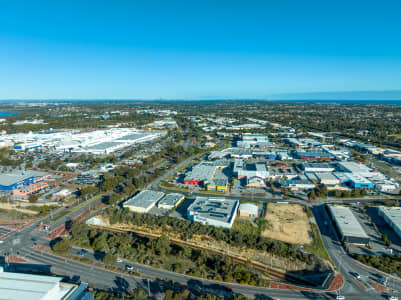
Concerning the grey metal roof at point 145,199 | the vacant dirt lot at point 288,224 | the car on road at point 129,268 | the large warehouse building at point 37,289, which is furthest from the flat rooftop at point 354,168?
the large warehouse building at point 37,289

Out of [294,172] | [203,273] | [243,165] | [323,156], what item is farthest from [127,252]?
[323,156]

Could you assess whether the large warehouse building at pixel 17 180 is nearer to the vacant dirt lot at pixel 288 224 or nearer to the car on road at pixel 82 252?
the car on road at pixel 82 252

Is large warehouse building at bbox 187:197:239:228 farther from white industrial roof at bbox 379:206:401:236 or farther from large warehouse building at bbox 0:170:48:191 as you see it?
large warehouse building at bbox 0:170:48:191

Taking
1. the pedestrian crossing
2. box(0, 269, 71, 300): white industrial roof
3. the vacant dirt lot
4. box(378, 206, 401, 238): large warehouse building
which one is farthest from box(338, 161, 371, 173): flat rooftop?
the pedestrian crossing

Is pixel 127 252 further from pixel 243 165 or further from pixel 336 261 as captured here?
pixel 243 165

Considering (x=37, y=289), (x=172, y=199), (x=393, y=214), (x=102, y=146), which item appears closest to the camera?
(x=37, y=289)

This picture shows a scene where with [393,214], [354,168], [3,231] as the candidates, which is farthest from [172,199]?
[354,168]

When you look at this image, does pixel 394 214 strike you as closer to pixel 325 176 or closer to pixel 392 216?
pixel 392 216
